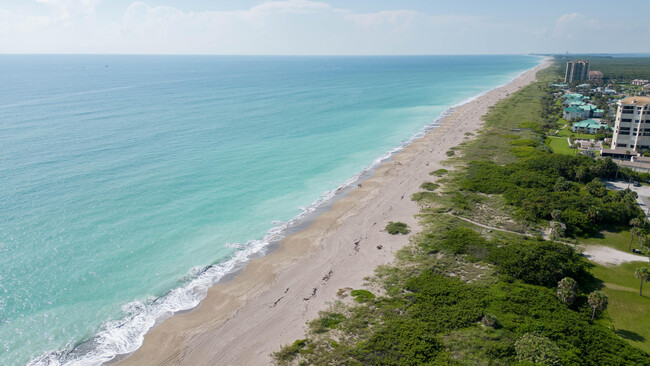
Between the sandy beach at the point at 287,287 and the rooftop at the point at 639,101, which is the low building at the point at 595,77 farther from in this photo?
the sandy beach at the point at 287,287

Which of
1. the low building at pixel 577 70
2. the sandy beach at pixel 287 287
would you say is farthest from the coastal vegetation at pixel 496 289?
the low building at pixel 577 70

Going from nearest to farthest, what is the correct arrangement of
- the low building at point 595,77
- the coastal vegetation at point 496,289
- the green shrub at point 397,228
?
the coastal vegetation at point 496,289
the green shrub at point 397,228
the low building at point 595,77

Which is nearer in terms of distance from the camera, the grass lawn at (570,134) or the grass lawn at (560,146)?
the grass lawn at (560,146)

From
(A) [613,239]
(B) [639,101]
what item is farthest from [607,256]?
(B) [639,101]

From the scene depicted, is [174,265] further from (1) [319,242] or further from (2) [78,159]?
(2) [78,159]

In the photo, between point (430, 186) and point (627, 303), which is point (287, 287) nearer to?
point (627, 303)

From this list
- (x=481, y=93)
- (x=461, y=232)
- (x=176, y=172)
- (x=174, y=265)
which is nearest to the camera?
(x=174, y=265)

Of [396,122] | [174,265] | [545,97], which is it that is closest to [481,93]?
[545,97]
